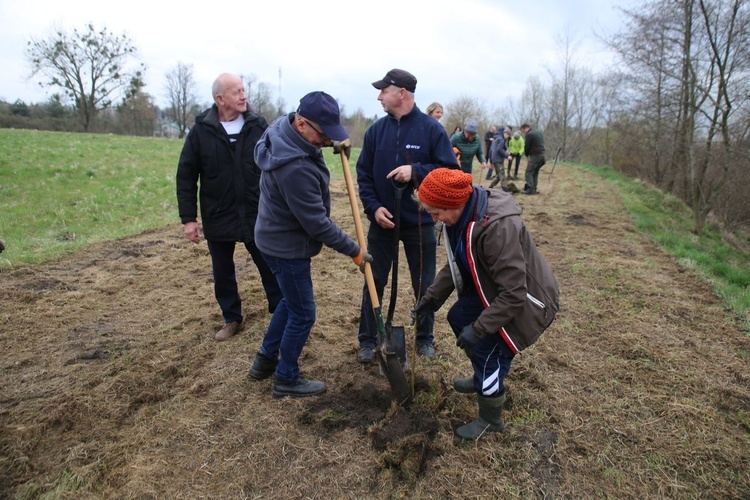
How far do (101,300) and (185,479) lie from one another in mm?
3160

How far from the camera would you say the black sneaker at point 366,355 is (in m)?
3.66

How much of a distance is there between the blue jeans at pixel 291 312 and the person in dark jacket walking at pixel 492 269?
972 millimetres

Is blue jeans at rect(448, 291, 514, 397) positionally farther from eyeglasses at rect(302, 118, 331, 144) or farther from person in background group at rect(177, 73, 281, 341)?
person in background group at rect(177, 73, 281, 341)

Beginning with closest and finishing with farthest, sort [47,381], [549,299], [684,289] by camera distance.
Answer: [549,299]
[47,381]
[684,289]

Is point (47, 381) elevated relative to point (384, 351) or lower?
lower

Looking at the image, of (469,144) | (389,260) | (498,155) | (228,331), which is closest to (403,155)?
(389,260)

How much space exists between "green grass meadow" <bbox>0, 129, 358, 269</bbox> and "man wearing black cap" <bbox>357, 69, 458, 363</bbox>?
507 centimetres

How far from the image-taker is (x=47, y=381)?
3387 mm

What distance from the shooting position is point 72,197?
987 cm

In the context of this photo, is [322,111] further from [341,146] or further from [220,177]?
[220,177]

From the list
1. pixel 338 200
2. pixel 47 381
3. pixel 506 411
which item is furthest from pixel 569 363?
pixel 338 200

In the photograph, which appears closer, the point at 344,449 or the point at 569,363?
the point at 344,449

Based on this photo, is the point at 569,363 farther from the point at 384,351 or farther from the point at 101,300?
the point at 101,300

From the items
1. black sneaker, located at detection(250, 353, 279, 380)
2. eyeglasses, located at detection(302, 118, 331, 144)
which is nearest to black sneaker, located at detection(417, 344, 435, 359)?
black sneaker, located at detection(250, 353, 279, 380)
